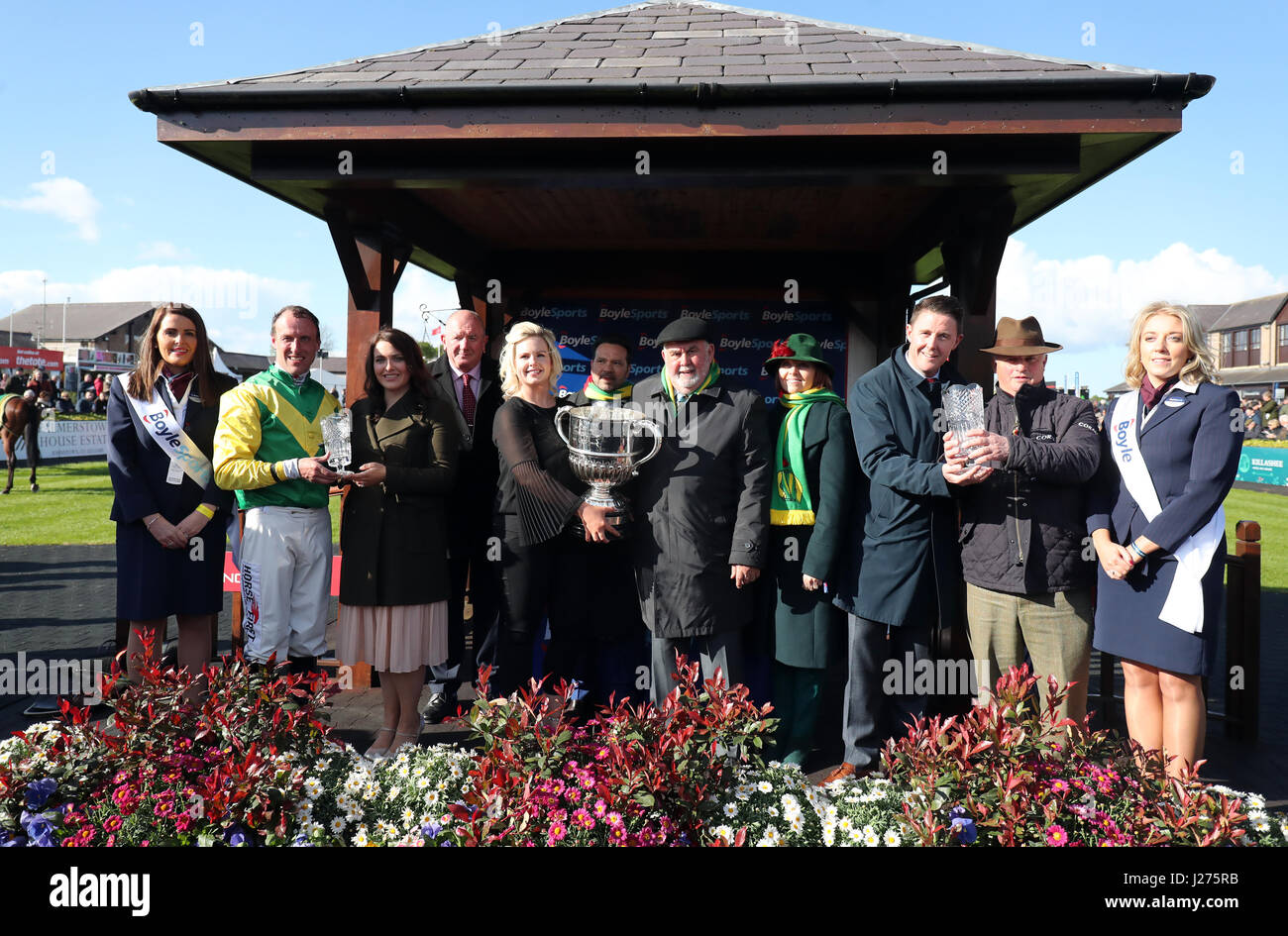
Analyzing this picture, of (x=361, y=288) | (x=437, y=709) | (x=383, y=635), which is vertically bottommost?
(x=437, y=709)

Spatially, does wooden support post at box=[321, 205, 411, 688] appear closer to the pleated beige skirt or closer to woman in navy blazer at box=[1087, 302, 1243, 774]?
the pleated beige skirt

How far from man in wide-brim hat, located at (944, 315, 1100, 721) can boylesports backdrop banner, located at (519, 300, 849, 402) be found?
11.7 feet

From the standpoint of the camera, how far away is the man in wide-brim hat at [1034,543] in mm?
3184

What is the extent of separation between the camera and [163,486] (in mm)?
3752

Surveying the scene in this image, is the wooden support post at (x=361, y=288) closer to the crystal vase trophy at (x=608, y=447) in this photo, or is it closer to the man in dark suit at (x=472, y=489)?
the man in dark suit at (x=472, y=489)

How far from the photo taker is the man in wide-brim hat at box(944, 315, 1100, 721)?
3.18 metres

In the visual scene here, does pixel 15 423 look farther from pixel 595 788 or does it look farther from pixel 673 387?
pixel 595 788

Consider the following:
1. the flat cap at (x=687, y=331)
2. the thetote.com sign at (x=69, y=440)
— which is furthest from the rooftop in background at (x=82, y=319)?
Result: the flat cap at (x=687, y=331)

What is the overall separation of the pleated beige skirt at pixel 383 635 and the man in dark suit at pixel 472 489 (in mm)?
446

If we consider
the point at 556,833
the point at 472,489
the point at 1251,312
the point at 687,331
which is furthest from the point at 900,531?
the point at 1251,312

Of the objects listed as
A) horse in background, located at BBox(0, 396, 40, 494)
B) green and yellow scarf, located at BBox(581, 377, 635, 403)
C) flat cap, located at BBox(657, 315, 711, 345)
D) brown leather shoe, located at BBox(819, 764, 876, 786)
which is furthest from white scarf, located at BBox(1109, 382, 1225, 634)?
horse in background, located at BBox(0, 396, 40, 494)

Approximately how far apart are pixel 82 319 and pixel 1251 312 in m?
110

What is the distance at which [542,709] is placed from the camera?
2.58m
